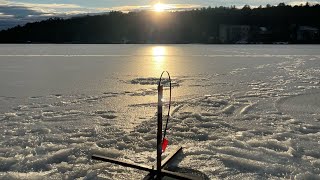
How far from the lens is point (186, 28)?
378ft

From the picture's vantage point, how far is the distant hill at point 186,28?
108 m

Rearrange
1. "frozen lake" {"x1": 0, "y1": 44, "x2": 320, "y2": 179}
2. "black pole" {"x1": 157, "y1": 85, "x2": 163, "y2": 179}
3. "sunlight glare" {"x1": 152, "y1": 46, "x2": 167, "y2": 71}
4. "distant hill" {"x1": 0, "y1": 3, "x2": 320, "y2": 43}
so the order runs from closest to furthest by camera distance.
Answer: "black pole" {"x1": 157, "y1": 85, "x2": 163, "y2": 179}
"frozen lake" {"x1": 0, "y1": 44, "x2": 320, "y2": 179}
"sunlight glare" {"x1": 152, "y1": 46, "x2": 167, "y2": 71}
"distant hill" {"x1": 0, "y1": 3, "x2": 320, "y2": 43}

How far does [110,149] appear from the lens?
478 cm

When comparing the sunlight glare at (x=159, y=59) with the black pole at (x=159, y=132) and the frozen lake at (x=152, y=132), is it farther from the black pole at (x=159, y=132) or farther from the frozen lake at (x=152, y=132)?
the black pole at (x=159, y=132)

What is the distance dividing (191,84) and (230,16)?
112 metres

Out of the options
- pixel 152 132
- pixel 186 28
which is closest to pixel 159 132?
pixel 152 132

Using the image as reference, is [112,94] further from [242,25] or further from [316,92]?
[242,25]

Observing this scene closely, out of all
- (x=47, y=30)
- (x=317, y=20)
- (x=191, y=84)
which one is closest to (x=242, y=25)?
(x=317, y=20)

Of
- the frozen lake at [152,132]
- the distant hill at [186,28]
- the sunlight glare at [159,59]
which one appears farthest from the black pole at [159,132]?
the distant hill at [186,28]

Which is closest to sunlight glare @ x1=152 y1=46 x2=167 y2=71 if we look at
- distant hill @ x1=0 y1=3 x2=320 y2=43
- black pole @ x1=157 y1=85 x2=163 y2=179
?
black pole @ x1=157 y1=85 x2=163 y2=179

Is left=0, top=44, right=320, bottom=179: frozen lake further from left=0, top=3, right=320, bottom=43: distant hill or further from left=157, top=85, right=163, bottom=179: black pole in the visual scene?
left=0, top=3, right=320, bottom=43: distant hill

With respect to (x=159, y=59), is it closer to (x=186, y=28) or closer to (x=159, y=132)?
(x=159, y=132)

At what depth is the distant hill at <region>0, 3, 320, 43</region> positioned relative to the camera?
4250 inches

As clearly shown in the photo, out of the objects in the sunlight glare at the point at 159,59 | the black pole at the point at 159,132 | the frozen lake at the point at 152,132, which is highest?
the black pole at the point at 159,132
